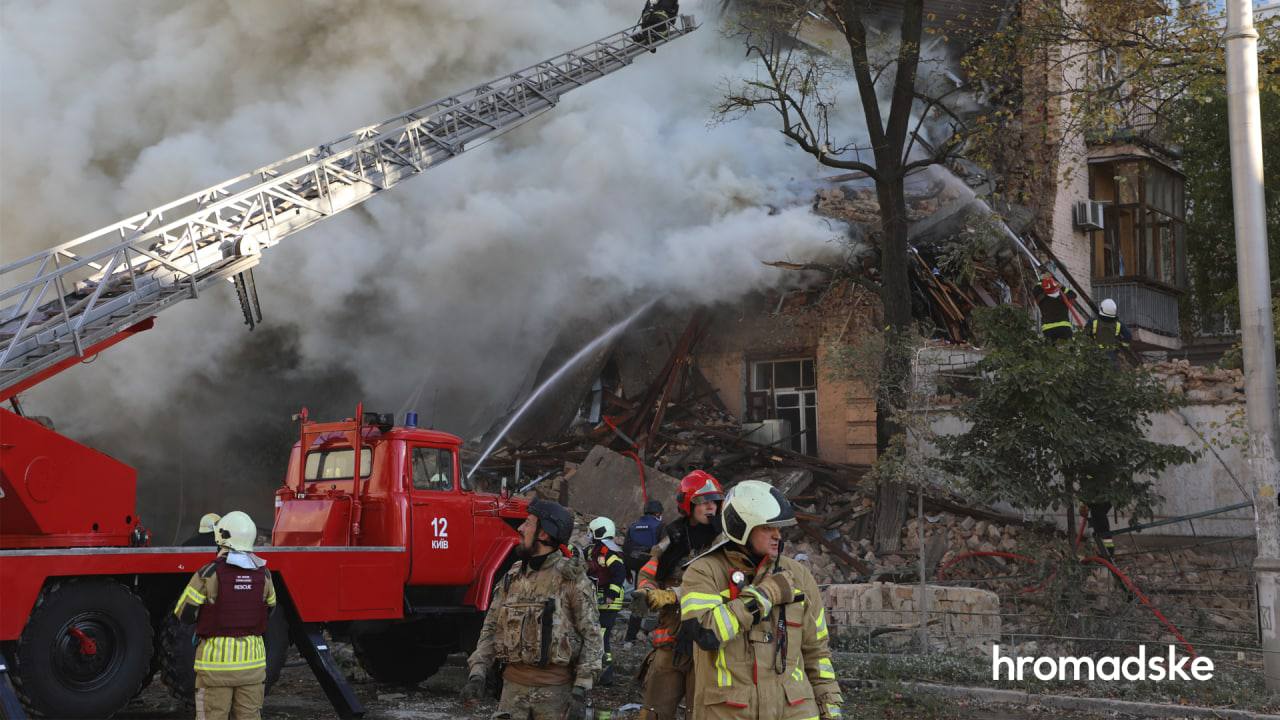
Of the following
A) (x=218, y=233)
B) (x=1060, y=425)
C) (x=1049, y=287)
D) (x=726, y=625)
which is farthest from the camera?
(x=218, y=233)

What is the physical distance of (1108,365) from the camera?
10984 mm

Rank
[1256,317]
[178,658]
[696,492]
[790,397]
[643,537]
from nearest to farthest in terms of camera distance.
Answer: [696,492] → [178,658] → [1256,317] → [643,537] → [790,397]

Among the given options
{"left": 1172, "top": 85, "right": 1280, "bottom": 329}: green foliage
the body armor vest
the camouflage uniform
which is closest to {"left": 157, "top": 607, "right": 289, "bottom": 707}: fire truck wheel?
the body armor vest

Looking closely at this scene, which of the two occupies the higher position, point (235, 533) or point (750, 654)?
point (235, 533)

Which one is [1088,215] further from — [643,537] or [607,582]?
[607,582]

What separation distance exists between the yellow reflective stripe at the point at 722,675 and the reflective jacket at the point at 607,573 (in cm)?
530

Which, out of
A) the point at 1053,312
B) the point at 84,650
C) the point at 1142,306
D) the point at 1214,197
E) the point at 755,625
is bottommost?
the point at 84,650

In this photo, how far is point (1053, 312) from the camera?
11727 mm

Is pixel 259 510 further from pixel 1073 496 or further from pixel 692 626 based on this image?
pixel 692 626

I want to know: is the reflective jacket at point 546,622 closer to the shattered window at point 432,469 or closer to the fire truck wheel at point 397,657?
the shattered window at point 432,469

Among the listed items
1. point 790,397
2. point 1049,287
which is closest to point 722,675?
point 1049,287

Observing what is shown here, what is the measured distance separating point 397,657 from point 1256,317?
25.1 feet

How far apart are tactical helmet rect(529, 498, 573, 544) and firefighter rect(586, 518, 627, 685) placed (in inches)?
152

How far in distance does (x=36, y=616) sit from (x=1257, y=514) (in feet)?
28.2
